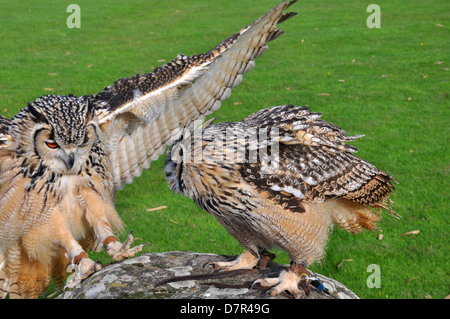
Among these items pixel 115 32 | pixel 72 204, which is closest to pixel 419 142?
pixel 72 204

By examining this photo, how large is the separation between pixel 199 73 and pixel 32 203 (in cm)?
188

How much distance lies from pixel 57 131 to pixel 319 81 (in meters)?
9.56

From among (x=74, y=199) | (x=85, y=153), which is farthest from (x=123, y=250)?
(x=85, y=153)

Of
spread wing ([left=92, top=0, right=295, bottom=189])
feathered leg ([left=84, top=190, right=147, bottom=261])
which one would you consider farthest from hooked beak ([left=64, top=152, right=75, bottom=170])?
spread wing ([left=92, top=0, right=295, bottom=189])

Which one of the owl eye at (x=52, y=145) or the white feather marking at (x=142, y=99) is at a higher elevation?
the white feather marking at (x=142, y=99)

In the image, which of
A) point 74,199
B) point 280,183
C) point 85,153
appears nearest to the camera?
point 280,183

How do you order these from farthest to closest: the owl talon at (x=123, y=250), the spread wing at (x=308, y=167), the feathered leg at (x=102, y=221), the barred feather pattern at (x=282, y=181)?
the feathered leg at (x=102, y=221) → the owl talon at (x=123, y=250) → the spread wing at (x=308, y=167) → the barred feather pattern at (x=282, y=181)

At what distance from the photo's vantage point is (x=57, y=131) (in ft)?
13.5

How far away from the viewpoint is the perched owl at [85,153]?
421 centimetres

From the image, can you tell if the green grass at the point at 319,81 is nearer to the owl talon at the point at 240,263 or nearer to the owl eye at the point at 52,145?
the owl talon at the point at 240,263

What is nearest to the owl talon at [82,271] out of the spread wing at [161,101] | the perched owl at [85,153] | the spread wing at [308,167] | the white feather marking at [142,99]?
the perched owl at [85,153]

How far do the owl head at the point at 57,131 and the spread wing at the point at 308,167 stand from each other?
4.52ft

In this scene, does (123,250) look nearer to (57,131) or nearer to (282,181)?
(57,131)

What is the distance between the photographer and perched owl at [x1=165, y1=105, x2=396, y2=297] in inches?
142
